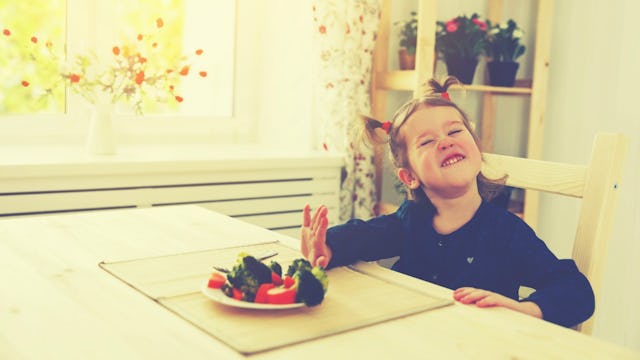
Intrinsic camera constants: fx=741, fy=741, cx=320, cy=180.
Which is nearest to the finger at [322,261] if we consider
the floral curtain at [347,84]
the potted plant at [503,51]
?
the floral curtain at [347,84]

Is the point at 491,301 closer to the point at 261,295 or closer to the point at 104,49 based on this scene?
the point at 261,295

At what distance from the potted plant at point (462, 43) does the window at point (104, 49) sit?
34.2 inches

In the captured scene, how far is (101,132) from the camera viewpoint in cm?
245

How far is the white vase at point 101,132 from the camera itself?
8.00 feet

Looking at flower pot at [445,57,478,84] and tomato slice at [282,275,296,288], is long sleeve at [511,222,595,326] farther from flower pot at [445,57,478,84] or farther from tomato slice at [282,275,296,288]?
flower pot at [445,57,478,84]

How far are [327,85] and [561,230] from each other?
3.88 ft

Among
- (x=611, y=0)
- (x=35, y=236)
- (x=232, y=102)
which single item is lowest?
(x=35, y=236)

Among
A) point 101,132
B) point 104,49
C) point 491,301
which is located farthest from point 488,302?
point 104,49

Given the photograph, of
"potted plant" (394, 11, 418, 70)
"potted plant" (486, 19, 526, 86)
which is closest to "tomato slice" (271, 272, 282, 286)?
"potted plant" (394, 11, 418, 70)

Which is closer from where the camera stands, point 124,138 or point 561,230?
point 124,138

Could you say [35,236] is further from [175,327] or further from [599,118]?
[599,118]

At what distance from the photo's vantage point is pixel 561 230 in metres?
3.10

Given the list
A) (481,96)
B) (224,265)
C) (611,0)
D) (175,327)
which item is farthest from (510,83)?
(175,327)

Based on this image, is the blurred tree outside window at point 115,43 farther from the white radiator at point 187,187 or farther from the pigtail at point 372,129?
the pigtail at point 372,129
